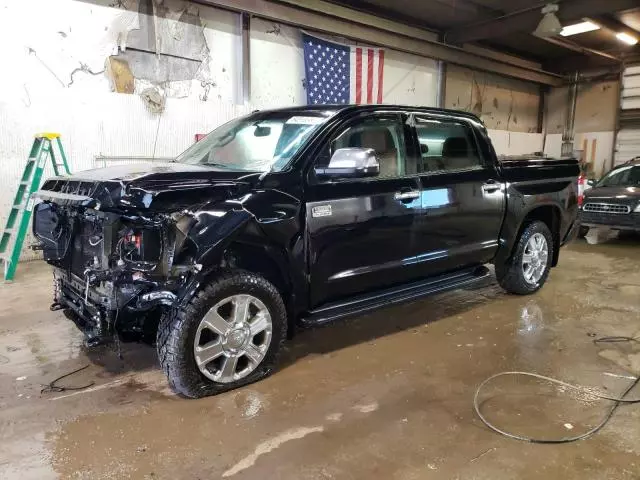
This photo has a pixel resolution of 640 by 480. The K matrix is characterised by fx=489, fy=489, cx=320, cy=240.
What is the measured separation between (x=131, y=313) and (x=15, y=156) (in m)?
4.97

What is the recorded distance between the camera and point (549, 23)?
962 cm

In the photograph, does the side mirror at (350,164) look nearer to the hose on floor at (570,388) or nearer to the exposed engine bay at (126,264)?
the exposed engine bay at (126,264)

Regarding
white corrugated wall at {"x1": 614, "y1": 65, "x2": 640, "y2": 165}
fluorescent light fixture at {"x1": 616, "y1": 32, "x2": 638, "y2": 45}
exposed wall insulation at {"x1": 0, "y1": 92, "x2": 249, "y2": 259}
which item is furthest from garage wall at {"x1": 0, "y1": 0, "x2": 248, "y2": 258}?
white corrugated wall at {"x1": 614, "y1": 65, "x2": 640, "y2": 165}

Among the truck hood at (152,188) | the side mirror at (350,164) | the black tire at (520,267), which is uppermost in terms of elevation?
the side mirror at (350,164)

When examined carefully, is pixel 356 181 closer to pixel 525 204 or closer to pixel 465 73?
pixel 525 204

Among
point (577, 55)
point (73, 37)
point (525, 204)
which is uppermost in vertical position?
point (577, 55)

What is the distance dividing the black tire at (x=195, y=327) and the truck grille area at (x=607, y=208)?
7.04 meters

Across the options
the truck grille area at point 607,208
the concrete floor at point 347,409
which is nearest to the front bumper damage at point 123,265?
the concrete floor at point 347,409

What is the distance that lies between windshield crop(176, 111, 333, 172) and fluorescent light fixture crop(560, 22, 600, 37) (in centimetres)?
1047

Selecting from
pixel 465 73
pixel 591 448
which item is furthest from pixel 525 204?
pixel 465 73

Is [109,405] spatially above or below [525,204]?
below

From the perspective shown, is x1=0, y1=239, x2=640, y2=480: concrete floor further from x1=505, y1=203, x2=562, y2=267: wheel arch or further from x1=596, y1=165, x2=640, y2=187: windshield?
x1=596, y1=165, x2=640, y2=187: windshield

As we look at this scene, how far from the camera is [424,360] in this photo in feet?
11.3

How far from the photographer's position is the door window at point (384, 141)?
11.2ft
